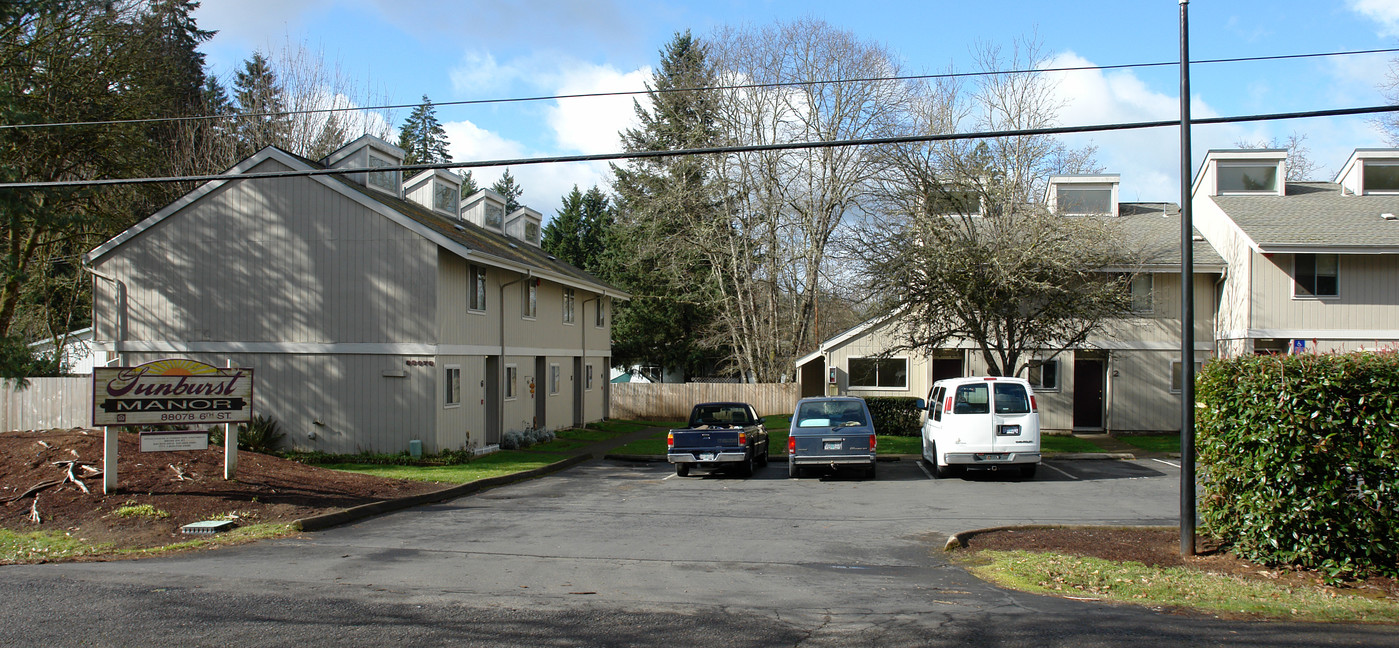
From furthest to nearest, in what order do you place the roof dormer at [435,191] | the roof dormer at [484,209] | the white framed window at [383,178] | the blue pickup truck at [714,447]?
the roof dormer at [484,209]
the roof dormer at [435,191]
the white framed window at [383,178]
the blue pickup truck at [714,447]

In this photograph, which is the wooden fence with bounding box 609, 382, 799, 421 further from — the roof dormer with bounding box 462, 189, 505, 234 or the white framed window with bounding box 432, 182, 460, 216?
the white framed window with bounding box 432, 182, 460, 216

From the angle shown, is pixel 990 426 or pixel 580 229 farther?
pixel 580 229

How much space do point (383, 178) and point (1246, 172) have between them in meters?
26.9

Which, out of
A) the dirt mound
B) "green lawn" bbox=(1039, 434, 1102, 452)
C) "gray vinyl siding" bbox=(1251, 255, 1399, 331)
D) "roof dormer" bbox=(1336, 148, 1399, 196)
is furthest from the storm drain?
"roof dormer" bbox=(1336, 148, 1399, 196)

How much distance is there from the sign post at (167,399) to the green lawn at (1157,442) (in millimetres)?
22052

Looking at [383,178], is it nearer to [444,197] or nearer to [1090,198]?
[444,197]

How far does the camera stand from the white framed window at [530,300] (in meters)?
26.0

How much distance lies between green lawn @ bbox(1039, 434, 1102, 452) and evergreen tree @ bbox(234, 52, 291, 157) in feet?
93.2

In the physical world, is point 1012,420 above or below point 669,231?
below

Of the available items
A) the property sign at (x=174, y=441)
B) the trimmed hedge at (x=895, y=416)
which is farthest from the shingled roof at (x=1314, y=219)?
the property sign at (x=174, y=441)

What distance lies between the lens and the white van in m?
17.6

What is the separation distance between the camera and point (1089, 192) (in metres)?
30.5

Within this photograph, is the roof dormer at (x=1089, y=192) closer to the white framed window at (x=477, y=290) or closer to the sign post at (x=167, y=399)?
the white framed window at (x=477, y=290)

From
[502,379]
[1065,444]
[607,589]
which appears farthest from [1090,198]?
[607,589]
